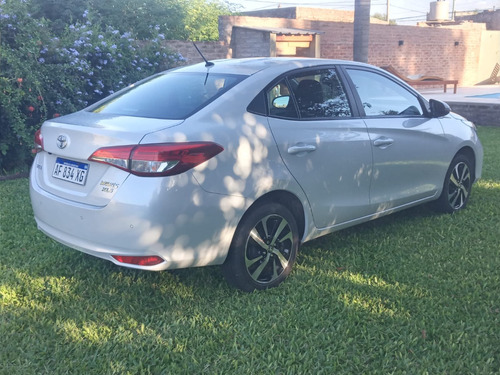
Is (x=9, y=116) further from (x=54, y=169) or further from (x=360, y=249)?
(x=360, y=249)

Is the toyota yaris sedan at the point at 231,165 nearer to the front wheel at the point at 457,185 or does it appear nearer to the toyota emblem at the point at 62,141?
the toyota emblem at the point at 62,141

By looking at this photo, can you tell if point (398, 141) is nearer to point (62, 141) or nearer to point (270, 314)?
point (270, 314)

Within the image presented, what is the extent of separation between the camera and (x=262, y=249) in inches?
145

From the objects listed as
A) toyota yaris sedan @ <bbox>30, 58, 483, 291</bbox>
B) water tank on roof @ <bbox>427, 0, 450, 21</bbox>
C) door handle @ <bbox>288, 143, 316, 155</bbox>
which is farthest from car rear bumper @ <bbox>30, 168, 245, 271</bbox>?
water tank on roof @ <bbox>427, 0, 450, 21</bbox>

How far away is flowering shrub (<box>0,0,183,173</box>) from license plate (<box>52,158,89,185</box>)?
3767mm

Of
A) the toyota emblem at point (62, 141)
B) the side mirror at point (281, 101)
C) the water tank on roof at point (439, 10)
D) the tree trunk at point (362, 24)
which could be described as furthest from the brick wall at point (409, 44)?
the toyota emblem at point (62, 141)

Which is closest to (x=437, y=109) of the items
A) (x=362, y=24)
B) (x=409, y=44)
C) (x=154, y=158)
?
(x=154, y=158)

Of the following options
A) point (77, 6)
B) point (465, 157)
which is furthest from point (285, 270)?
point (77, 6)

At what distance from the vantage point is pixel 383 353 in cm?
299

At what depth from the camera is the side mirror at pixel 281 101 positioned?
3.83 m

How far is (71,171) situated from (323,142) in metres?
1.81

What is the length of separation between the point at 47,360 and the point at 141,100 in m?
1.95

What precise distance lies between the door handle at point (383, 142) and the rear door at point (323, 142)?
0.40 feet

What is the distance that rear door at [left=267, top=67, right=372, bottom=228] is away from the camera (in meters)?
3.79
